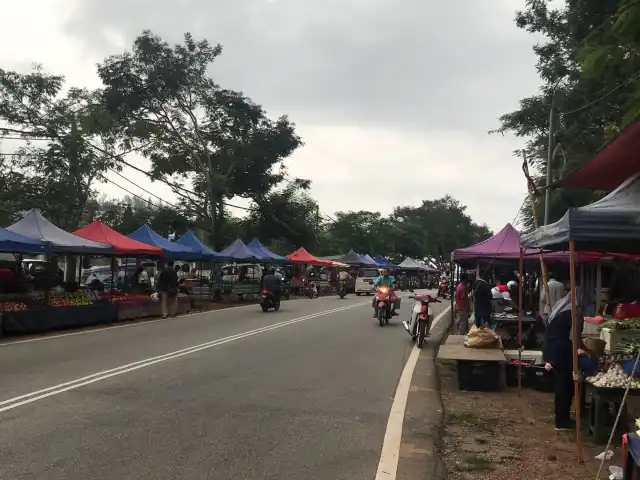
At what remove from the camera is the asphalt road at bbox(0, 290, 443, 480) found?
17.9ft

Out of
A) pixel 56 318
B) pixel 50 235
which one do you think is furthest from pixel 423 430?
pixel 50 235

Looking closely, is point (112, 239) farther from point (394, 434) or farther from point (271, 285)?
point (394, 434)

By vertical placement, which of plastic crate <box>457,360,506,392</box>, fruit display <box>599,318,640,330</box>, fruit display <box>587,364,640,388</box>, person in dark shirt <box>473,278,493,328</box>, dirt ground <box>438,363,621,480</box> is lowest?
dirt ground <box>438,363,621,480</box>

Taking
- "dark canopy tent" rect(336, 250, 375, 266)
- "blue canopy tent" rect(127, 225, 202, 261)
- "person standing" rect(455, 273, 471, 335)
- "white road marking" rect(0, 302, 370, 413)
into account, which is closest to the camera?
"white road marking" rect(0, 302, 370, 413)

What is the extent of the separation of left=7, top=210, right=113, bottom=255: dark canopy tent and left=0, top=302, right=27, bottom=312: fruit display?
1.50m

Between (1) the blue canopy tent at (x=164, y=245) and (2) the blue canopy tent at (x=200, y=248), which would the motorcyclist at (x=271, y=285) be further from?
(2) the blue canopy tent at (x=200, y=248)

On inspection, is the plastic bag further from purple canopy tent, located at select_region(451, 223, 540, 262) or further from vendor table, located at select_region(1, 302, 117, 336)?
vendor table, located at select_region(1, 302, 117, 336)

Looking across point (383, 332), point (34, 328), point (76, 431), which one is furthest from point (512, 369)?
point (34, 328)

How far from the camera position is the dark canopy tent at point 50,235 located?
645 inches

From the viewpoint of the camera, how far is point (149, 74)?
128 ft

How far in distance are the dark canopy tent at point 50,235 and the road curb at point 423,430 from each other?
9.99 meters

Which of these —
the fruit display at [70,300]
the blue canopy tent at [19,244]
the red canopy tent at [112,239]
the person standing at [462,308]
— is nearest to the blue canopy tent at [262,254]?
the red canopy tent at [112,239]

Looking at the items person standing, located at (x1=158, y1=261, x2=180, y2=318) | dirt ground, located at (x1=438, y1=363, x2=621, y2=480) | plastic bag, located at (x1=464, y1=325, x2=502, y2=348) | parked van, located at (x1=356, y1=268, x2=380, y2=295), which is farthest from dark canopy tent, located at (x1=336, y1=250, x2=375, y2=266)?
dirt ground, located at (x1=438, y1=363, x2=621, y2=480)

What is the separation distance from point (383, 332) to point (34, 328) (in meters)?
8.76
